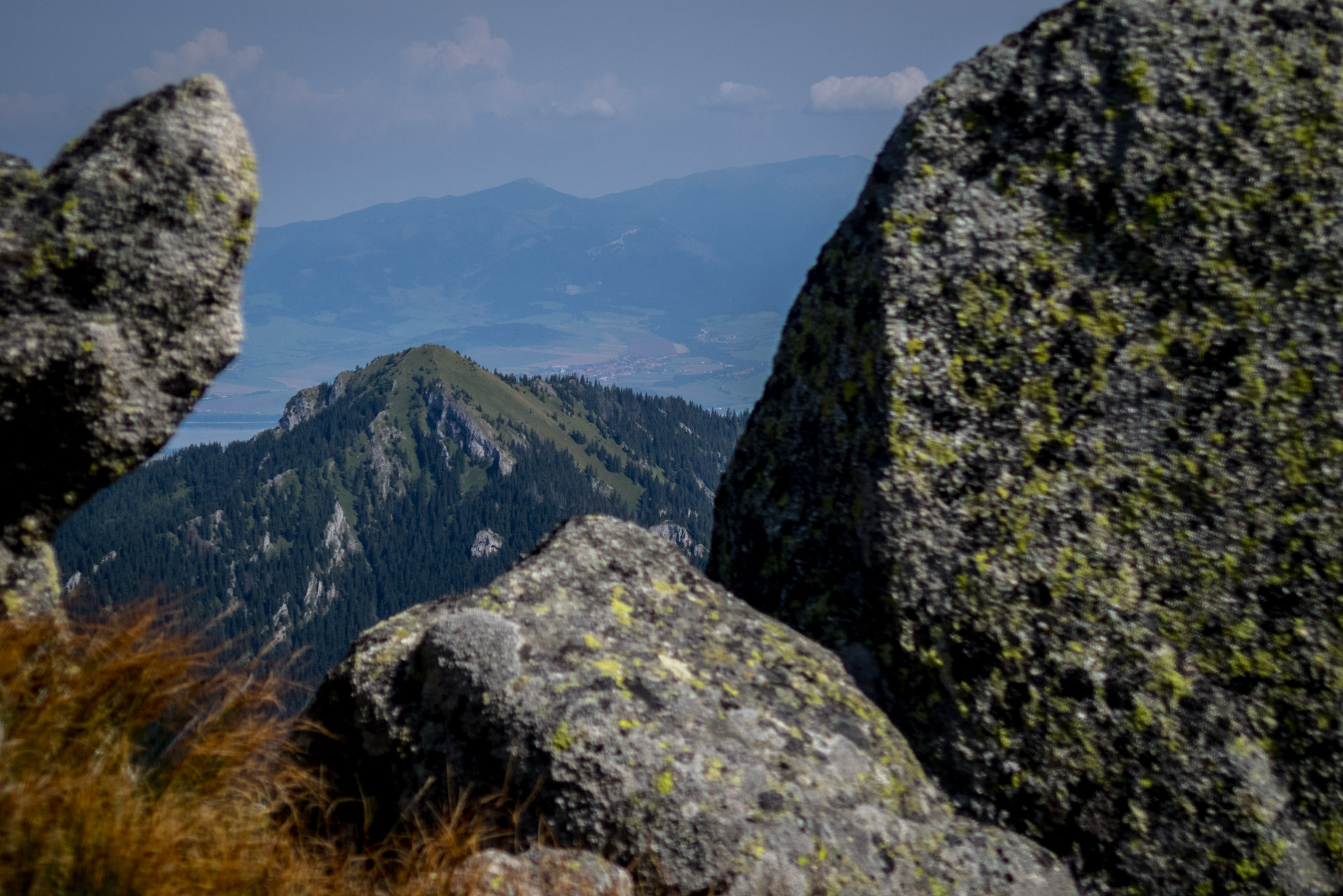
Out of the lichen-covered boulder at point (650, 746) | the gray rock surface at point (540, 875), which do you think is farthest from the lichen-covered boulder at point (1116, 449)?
the gray rock surface at point (540, 875)

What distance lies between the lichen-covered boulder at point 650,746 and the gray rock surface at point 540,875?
0.80ft

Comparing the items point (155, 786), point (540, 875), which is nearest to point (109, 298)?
point (155, 786)

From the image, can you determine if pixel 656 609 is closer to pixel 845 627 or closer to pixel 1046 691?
pixel 845 627

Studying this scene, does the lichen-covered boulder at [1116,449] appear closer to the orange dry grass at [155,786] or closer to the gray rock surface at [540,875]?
the gray rock surface at [540,875]

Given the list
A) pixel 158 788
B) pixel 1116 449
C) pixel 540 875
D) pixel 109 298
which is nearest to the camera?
pixel 158 788

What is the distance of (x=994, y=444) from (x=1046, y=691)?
2193 mm

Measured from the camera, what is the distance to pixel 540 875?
505 cm

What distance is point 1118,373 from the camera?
7.50 meters

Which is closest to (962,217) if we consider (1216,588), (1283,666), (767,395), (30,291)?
(767,395)

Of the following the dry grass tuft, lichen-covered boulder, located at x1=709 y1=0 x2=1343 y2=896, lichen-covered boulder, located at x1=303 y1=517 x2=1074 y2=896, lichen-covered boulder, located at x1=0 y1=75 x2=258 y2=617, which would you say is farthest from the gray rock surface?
lichen-covered boulder, located at x1=0 y1=75 x2=258 y2=617

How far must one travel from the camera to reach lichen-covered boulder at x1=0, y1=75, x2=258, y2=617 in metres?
5.76

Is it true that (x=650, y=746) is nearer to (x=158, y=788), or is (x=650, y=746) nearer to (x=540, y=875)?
(x=540, y=875)

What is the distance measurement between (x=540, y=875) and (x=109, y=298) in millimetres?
5078

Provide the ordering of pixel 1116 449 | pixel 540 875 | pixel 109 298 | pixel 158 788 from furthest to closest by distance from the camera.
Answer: pixel 1116 449 < pixel 109 298 < pixel 540 875 < pixel 158 788
